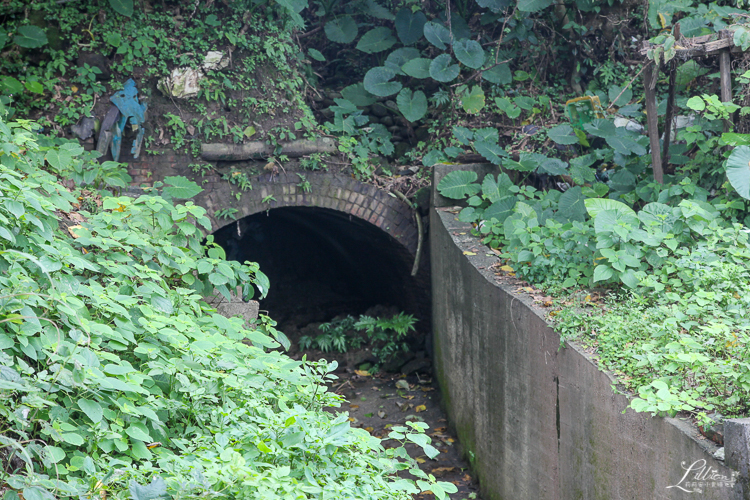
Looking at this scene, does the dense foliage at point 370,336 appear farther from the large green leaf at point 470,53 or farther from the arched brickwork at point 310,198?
the large green leaf at point 470,53

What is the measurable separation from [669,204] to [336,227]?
194 inches

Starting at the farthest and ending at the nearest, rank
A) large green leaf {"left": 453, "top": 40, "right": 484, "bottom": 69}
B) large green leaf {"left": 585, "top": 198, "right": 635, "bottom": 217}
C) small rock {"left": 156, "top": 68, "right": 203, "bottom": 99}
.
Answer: large green leaf {"left": 453, "top": 40, "right": 484, "bottom": 69} → small rock {"left": 156, "top": 68, "right": 203, "bottom": 99} → large green leaf {"left": 585, "top": 198, "right": 635, "bottom": 217}

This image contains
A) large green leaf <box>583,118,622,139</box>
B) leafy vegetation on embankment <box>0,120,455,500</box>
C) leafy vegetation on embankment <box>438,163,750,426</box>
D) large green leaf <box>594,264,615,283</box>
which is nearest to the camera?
leafy vegetation on embankment <box>0,120,455,500</box>

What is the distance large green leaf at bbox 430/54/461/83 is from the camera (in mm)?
7523

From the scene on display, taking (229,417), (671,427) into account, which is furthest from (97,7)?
(671,427)

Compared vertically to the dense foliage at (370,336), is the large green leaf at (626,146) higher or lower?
higher

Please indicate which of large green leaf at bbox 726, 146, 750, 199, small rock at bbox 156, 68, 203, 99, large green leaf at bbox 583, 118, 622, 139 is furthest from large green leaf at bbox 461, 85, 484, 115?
large green leaf at bbox 726, 146, 750, 199

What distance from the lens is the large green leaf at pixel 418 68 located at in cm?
762

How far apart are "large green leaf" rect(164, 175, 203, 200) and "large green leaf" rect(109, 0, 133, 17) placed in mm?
2026

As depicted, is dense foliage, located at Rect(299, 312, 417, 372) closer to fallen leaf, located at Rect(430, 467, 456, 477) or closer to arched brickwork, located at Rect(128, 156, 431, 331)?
arched brickwork, located at Rect(128, 156, 431, 331)

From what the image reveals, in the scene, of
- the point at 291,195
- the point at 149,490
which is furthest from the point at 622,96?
the point at 149,490

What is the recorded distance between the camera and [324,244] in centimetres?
996

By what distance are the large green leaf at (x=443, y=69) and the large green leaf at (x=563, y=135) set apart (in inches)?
68.8

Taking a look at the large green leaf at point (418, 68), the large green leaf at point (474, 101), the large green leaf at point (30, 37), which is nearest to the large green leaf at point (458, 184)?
the large green leaf at point (474, 101)
